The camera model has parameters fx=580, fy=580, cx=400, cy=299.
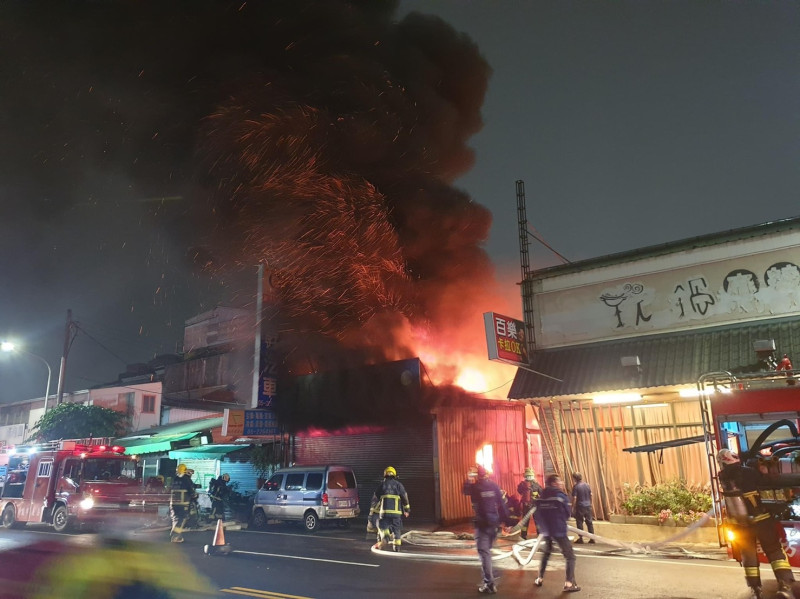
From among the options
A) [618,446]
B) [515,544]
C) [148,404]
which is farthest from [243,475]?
[148,404]

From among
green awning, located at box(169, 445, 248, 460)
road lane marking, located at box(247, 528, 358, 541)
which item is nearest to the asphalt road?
road lane marking, located at box(247, 528, 358, 541)

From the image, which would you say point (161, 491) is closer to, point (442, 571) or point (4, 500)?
point (4, 500)

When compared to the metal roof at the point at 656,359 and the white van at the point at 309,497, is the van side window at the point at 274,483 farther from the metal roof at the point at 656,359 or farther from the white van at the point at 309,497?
the metal roof at the point at 656,359

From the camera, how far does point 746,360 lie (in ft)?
39.5

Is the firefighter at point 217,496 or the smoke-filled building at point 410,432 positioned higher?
the smoke-filled building at point 410,432

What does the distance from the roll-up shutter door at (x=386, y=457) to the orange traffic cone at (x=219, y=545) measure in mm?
6891

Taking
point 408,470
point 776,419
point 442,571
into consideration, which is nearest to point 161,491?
point 408,470

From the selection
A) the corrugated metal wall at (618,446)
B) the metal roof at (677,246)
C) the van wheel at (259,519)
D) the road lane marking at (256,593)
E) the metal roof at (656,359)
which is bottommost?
the van wheel at (259,519)

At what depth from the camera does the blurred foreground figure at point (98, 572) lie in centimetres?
728

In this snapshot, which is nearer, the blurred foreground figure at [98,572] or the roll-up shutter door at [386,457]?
the blurred foreground figure at [98,572]

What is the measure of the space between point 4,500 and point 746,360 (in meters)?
19.7

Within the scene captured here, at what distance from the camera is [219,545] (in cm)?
1076

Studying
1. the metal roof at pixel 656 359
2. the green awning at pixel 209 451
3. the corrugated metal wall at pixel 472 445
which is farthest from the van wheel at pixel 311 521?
the green awning at pixel 209 451

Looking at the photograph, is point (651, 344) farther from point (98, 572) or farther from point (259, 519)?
point (98, 572)
